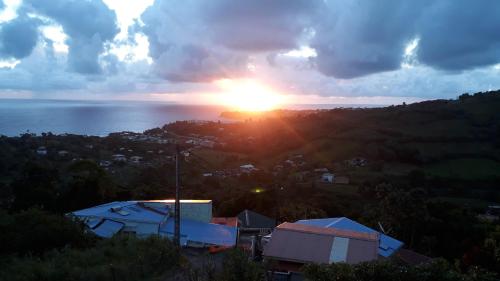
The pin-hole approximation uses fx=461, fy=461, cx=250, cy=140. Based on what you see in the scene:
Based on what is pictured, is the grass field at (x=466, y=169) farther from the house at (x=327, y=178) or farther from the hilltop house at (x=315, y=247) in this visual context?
the hilltop house at (x=315, y=247)

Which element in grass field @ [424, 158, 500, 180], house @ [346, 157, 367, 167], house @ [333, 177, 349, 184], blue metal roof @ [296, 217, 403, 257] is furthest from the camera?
house @ [346, 157, 367, 167]

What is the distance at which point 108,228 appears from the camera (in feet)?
51.4

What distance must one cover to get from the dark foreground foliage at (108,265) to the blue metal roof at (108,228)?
5.99 meters

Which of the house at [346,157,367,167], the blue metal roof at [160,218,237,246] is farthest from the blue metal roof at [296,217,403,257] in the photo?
the house at [346,157,367,167]

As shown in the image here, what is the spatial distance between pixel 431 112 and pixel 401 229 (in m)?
55.1

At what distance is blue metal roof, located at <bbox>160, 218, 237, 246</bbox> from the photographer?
15527mm

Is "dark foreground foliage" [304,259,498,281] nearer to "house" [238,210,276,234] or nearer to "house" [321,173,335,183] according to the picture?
"house" [238,210,276,234]

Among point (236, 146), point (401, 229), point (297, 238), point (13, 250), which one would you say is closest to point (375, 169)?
point (236, 146)

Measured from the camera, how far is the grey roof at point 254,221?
2070 cm

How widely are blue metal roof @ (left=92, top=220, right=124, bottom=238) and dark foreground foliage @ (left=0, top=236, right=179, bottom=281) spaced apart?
19.6 ft

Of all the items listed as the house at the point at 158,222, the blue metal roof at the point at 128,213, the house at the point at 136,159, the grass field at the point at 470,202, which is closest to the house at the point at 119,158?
the house at the point at 136,159

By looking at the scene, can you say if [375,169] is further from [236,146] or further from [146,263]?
[146,263]

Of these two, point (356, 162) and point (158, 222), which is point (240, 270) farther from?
point (356, 162)

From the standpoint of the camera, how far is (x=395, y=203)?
20.6m
